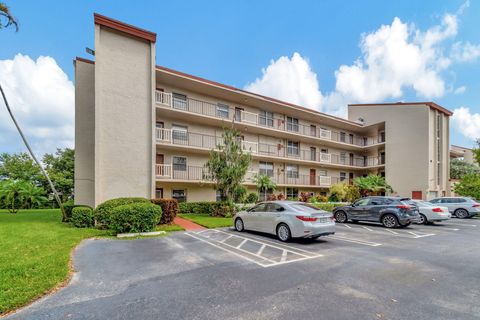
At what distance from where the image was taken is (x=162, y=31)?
16047 millimetres

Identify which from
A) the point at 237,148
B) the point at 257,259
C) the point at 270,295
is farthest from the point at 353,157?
the point at 270,295

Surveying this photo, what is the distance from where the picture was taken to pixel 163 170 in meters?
17.4

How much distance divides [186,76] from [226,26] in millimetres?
4429

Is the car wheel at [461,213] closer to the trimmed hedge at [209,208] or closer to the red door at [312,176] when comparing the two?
the red door at [312,176]

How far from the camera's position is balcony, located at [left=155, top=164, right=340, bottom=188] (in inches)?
683

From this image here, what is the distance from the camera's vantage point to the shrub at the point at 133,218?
9.95 meters

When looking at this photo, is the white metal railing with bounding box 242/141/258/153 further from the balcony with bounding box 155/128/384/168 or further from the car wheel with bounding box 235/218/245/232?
the car wheel with bounding box 235/218/245/232

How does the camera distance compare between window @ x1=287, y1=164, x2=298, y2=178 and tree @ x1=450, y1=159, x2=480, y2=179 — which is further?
tree @ x1=450, y1=159, x2=480, y2=179

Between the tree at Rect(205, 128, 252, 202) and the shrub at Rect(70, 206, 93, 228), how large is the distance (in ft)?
24.1

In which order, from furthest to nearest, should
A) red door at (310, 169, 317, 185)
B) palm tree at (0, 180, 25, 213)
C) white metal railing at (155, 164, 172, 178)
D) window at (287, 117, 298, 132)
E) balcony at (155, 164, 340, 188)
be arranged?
red door at (310, 169, 317, 185) < window at (287, 117, 298, 132) < palm tree at (0, 180, 25, 213) < balcony at (155, 164, 340, 188) < white metal railing at (155, 164, 172, 178)

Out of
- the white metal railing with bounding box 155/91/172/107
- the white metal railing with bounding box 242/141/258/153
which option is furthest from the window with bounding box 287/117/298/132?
the white metal railing with bounding box 155/91/172/107

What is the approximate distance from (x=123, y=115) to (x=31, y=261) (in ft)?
31.8

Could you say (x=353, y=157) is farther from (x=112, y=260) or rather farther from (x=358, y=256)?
(x=112, y=260)

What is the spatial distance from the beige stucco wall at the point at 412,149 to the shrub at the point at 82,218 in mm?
27693
